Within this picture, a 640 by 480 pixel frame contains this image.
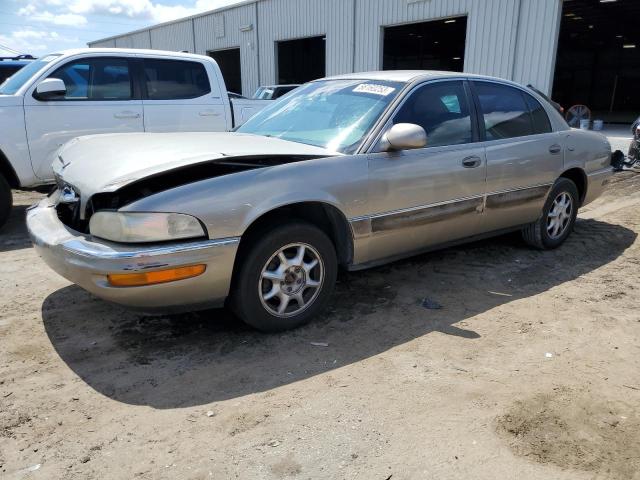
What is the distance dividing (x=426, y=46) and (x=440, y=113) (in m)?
29.9

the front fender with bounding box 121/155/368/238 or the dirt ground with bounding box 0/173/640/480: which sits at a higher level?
the front fender with bounding box 121/155/368/238

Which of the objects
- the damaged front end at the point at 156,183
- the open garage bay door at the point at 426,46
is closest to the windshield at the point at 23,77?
the damaged front end at the point at 156,183

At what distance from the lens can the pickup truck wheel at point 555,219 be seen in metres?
5.08

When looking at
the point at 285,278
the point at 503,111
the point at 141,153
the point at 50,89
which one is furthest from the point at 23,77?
the point at 503,111

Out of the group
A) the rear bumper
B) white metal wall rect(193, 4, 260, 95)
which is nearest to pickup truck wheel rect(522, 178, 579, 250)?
the rear bumper

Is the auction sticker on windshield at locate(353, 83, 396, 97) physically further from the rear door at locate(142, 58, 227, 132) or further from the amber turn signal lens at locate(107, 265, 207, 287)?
the rear door at locate(142, 58, 227, 132)

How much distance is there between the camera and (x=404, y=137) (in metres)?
3.50

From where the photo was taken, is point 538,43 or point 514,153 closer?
point 514,153

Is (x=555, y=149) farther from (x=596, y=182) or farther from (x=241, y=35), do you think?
(x=241, y=35)


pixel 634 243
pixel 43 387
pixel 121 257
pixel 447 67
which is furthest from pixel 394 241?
pixel 447 67

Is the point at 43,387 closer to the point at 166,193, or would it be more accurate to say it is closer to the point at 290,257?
the point at 166,193

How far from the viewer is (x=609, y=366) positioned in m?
3.13

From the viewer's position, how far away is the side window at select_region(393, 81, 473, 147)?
12.9ft

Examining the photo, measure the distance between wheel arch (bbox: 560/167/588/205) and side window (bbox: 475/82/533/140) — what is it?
0.78m
